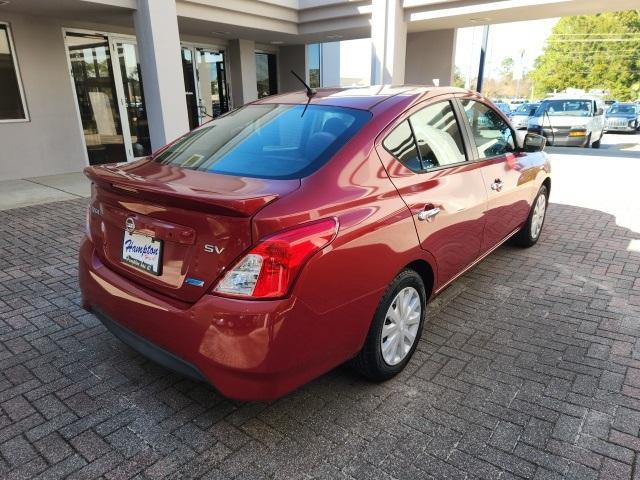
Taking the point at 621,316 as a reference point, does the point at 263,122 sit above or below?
above

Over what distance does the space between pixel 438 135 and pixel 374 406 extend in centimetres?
177

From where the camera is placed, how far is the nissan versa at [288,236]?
192 centimetres

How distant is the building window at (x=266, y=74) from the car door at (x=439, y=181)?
12064 millimetres

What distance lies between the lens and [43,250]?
4.74 m

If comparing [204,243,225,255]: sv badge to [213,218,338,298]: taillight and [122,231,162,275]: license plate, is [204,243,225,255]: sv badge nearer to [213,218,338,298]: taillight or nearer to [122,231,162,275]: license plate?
[213,218,338,298]: taillight

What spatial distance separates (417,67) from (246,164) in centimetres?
1276

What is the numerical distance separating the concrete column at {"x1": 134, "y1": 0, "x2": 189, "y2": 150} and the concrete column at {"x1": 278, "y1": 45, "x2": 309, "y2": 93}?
23.4ft

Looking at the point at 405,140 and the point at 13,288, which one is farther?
the point at 13,288

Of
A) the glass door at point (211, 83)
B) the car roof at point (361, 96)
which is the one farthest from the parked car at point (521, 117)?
the car roof at point (361, 96)

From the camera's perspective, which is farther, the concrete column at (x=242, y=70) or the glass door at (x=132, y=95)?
the concrete column at (x=242, y=70)

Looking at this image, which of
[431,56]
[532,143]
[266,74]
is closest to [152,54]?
[532,143]

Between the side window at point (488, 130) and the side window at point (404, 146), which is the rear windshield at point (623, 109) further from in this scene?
the side window at point (404, 146)

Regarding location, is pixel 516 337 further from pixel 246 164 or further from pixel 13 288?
pixel 13 288

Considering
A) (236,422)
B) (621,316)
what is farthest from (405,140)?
(621,316)
